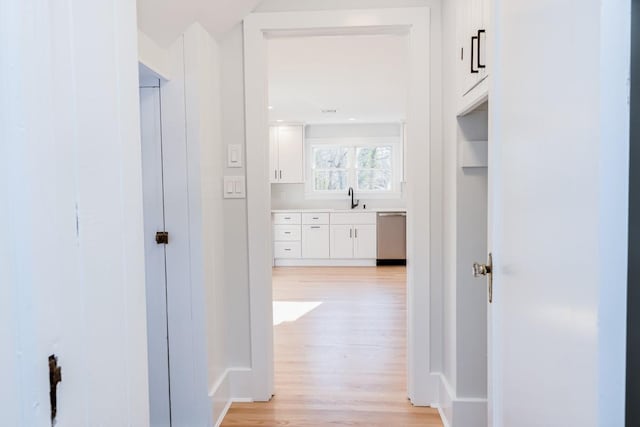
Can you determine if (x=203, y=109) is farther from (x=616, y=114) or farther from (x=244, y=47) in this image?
(x=616, y=114)

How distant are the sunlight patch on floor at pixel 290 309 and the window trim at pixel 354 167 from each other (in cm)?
290

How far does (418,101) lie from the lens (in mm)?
2141

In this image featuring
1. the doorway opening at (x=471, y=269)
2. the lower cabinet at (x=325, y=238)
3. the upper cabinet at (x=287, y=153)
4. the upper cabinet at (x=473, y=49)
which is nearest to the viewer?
the upper cabinet at (x=473, y=49)

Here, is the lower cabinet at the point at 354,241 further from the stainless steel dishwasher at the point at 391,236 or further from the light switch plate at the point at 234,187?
the light switch plate at the point at 234,187

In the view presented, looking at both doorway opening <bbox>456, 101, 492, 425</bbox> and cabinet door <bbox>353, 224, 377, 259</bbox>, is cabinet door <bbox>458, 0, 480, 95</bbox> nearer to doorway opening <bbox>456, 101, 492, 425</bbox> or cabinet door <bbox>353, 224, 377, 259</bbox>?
doorway opening <bbox>456, 101, 492, 425</bbox>

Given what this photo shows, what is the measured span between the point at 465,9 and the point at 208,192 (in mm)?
1399

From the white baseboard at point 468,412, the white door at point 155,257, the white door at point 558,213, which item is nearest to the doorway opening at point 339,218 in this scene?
the white baseboard at point 468,412

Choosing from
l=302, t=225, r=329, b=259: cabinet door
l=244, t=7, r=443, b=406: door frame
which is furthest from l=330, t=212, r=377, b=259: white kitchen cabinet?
l=244, t=7, r=443, b=406: door frame

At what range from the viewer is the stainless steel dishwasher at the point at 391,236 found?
6105mm

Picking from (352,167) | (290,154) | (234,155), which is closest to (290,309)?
(234,155)

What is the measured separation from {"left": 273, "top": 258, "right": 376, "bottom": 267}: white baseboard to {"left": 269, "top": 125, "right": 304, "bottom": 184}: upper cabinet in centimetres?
128

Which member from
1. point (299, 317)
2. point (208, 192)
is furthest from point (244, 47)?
point (299, 317)

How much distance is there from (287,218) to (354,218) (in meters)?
1.03

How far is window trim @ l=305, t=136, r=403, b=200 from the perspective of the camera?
22.2ft
